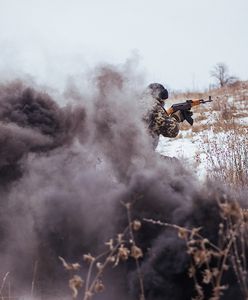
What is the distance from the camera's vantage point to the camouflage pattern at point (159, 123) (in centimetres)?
638

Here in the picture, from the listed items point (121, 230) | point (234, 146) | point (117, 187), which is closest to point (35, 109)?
point (117, 187)

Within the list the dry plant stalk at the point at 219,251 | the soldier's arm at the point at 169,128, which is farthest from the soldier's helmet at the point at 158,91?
the dry plant stalk at the point at 219,251

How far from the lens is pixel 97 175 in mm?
4691

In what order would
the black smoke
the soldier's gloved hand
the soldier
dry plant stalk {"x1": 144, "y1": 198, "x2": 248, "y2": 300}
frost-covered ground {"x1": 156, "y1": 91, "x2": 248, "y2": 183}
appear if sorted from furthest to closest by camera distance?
frost-covered ground {"x1": 156, "y1": 91, "x2": 248, "y2": 183} < the soldier's gloved hand < the soldier < the black smoke < dry plant stalk {"x1": 144, "y1": 198, "x2": 248, "y2": 300}

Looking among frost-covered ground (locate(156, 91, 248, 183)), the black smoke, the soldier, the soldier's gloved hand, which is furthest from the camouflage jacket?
frost-covered ground (locate(156, 91, 248, 183))

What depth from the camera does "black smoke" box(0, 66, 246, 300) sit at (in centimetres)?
388

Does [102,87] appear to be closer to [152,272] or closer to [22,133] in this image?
[22,133]

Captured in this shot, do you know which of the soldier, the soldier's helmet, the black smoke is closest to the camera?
the black smoke

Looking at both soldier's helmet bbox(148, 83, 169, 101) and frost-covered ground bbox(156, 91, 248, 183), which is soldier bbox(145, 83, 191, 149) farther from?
frost-covered ground bbox(156, 91, 248, 183)

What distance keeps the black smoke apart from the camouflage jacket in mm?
443

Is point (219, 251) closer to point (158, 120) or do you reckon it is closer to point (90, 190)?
point (90, 190)

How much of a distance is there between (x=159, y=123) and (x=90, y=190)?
2137 mm

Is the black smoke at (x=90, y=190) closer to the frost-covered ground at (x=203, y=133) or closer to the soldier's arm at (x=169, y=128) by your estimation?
the soldier's arm at (x=169, y=128)

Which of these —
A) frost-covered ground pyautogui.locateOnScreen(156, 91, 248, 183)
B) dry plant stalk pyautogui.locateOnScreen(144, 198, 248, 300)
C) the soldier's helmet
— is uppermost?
the soldier's helmet
